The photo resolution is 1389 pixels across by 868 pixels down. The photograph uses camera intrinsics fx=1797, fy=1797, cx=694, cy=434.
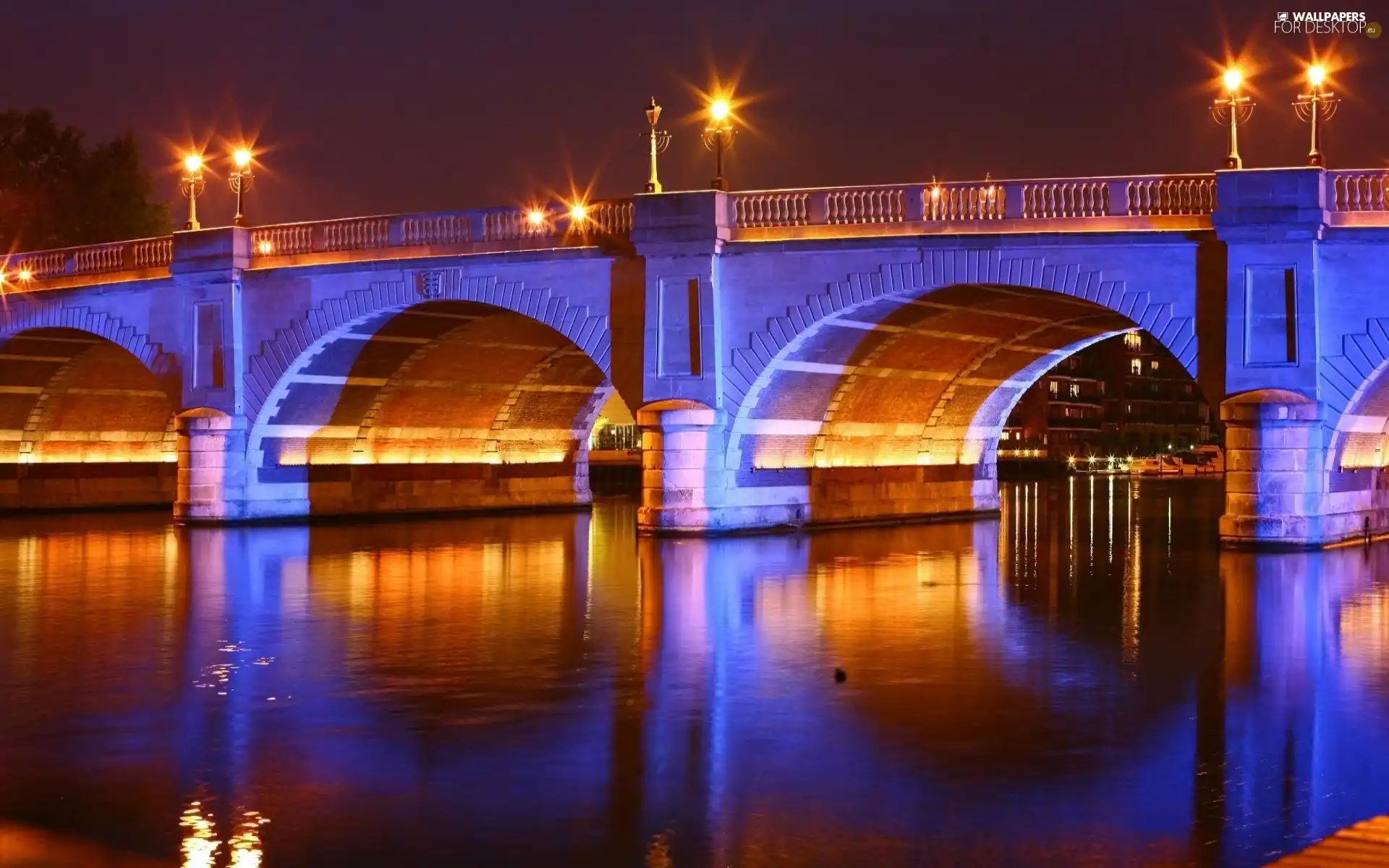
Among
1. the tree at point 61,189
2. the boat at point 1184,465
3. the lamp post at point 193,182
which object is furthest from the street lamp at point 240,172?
the boat at point 1184,465

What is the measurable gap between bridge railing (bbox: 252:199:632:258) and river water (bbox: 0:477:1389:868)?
10.3m

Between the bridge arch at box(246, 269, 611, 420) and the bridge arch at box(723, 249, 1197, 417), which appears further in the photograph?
the bridge arch at box(246, 269, 611, 420)

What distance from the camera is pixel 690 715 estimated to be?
43.1 ft

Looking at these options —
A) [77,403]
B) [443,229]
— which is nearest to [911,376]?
[443,229]

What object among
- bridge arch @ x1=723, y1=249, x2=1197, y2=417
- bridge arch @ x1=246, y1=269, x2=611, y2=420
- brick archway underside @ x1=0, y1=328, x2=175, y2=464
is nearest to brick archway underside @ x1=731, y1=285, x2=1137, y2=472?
bridge arch @ x1=723, y1=249, x2=1197, y2=417

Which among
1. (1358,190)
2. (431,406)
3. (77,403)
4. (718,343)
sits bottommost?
(431,406)

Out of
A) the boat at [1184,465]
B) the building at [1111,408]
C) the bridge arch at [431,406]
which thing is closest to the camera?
the bridge arch at [431,406]

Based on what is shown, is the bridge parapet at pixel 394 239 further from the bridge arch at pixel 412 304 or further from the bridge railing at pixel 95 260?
the bridge arch at pixel 412 304

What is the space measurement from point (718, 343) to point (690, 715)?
20.6 metres

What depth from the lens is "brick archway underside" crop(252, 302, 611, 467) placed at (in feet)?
129

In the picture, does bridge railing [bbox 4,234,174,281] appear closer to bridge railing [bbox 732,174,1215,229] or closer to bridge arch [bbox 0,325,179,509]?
bridge arch [bbox 0,325,179,509]

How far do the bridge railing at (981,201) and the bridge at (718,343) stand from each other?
0.16 feet

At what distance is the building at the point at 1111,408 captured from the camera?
442ft

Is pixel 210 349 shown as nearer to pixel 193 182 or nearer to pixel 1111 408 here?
pixel 193 182
